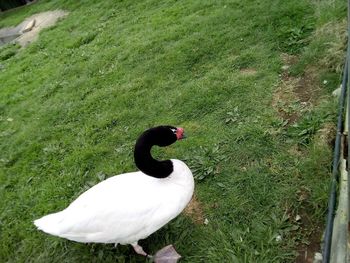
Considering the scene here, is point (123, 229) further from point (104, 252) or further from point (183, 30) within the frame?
point (183, 30)

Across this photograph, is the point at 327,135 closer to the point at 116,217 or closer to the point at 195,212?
the point at 195,212

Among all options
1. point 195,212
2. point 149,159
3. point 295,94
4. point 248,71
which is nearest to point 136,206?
point 149,159

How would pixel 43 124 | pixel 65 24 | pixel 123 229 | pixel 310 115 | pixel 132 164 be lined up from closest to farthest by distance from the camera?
pixel 123 229 → pixel 310 115 → pixel 132 164 → pixel 43 124 → pixel 65 24

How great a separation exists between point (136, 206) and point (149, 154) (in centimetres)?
49

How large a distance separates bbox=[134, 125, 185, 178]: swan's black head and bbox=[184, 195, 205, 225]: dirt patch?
687 millimetres

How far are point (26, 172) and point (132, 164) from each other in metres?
1.67

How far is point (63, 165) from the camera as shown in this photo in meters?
5.50

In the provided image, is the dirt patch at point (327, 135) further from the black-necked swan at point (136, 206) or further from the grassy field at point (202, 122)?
the black-necked swan at point (136, 206)

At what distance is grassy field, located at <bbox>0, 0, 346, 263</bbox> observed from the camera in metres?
3.95

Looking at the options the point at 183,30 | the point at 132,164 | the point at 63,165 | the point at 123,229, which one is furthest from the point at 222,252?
the point at 183,30

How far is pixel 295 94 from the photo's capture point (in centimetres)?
530

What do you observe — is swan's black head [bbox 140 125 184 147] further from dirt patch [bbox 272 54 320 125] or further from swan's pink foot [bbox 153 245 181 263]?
dirt patch [bbox 272 54 320 125]

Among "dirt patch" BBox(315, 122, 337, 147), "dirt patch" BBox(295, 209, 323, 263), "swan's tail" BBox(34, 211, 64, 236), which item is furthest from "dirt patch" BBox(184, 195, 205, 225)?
"dirt patch" BBox(315, 122, 337, 147)

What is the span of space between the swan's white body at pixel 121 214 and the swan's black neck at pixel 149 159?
0.12 meters
